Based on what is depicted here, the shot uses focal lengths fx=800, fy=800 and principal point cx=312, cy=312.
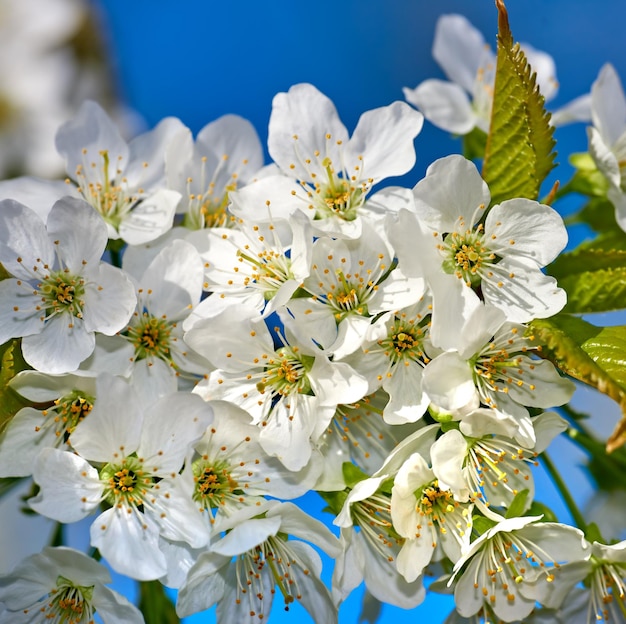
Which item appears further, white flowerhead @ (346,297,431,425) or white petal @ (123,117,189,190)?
white petal @ (123,117,189,190)

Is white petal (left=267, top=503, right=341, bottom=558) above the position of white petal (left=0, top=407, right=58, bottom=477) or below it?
above

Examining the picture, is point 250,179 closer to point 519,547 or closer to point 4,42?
point 519,547

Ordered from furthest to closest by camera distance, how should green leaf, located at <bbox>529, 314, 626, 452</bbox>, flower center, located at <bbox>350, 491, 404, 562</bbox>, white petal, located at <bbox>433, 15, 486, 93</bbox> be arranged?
white petal, located at <bbox>433, 15, 486, 93</bbox>, flower center, located at <bbox>350, 491, 404, 562</bbox>, green leaf, located at <bbox>529, 314, 626, 452</bbox>

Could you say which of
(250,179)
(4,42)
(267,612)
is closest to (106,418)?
(267,612)

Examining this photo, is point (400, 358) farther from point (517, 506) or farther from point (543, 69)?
point (543, 69)

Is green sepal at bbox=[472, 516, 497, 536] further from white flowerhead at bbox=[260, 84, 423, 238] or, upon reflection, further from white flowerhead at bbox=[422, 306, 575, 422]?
white flowerhead at bbox=[260, 84, 423, 238]

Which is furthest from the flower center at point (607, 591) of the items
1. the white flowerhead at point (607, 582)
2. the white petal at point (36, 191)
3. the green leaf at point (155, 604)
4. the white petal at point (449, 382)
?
the white petal at point (36, 191)

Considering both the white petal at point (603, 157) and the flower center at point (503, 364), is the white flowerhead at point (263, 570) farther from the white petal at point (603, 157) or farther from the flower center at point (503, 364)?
the white petal at point (603, 157)

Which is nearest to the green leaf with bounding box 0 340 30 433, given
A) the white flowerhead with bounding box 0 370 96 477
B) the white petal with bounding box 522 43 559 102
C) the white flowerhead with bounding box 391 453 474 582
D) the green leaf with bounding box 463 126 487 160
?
the white flowerhead with bounding box 0 370 96 477
